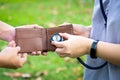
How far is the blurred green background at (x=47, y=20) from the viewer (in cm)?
510

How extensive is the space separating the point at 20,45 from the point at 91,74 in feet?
1.66

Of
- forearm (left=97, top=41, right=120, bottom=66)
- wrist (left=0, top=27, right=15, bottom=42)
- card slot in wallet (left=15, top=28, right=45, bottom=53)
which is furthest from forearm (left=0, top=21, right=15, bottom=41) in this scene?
forearm (left=97, top=41, right=120, bottom=66)

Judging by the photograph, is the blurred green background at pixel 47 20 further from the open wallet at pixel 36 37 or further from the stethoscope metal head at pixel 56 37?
the stethoscope metal head at pixel 56 37

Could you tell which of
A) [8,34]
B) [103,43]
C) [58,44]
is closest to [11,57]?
[58,44]

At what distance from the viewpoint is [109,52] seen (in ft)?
7.50

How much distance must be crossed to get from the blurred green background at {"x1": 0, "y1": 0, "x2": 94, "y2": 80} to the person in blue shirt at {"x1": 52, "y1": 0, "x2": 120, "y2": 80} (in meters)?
1.45

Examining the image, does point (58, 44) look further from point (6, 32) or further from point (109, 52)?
point (6, 32)

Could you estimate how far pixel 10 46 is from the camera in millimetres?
2479

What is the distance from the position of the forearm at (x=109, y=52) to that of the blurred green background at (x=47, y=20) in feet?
5.25

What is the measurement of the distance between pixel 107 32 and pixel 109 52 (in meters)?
0.13

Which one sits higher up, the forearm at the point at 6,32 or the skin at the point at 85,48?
the forearm at the point at 6,32

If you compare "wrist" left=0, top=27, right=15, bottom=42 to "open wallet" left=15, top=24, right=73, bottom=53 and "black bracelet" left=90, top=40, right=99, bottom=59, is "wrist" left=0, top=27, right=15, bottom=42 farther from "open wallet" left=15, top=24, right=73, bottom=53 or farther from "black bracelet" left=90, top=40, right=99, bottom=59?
"black bracelet" left=90, top=40, right=99, bottom=59

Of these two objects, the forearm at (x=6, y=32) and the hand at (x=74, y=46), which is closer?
the hand at (x=74, y=46)

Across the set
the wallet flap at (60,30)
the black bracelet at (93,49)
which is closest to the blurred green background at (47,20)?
the wallet flap at (60,30)
